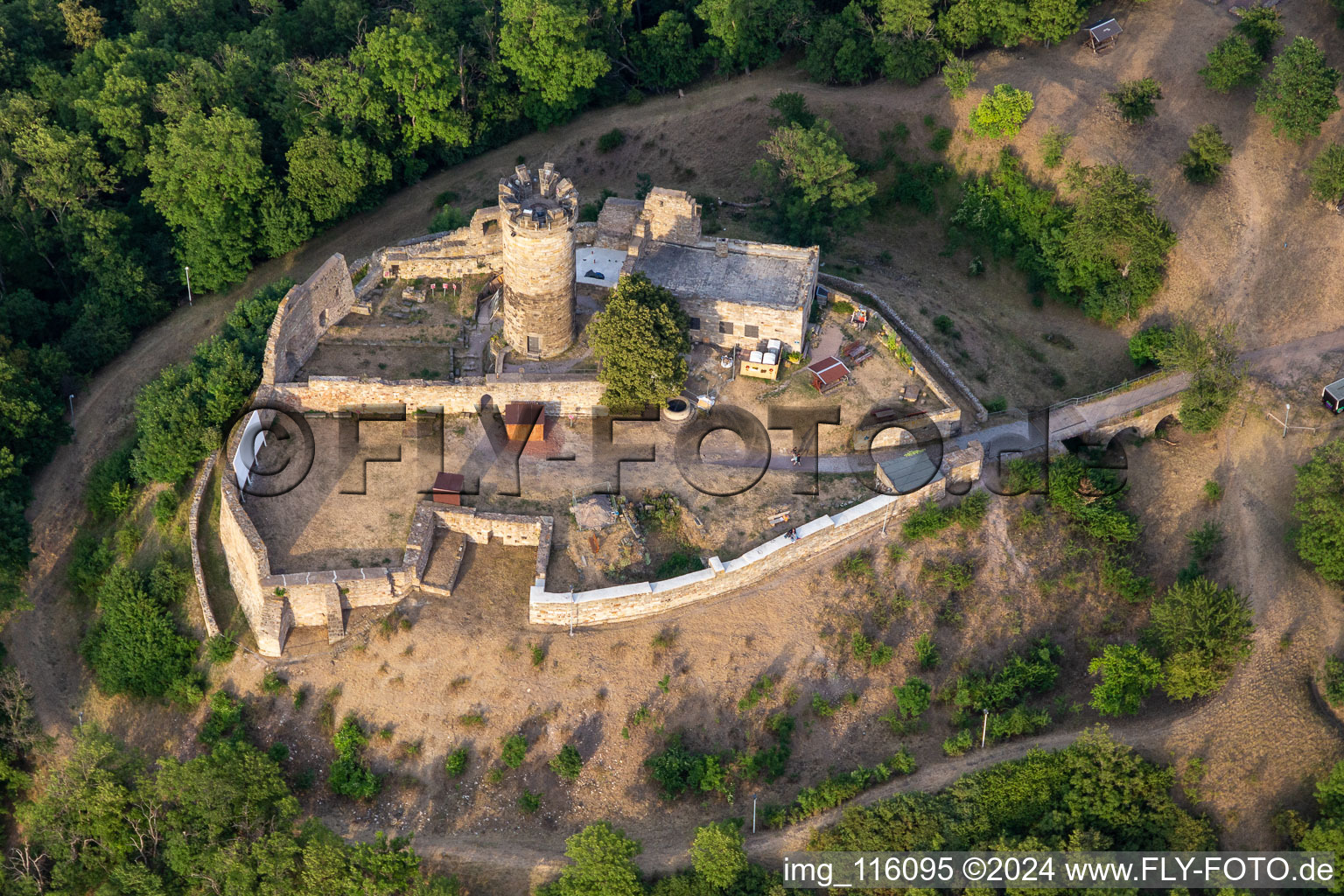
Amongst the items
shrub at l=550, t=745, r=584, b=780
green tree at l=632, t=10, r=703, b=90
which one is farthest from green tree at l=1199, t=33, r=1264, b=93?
shrub at l=550, t=745, r=584, b=780

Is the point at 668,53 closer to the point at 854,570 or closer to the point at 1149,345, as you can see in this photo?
the point at 1149,345

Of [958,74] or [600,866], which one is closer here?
[600,866]

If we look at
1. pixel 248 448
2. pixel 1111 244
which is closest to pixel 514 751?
pixel 248 448

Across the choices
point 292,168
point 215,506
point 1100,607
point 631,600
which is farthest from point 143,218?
point 1100,607

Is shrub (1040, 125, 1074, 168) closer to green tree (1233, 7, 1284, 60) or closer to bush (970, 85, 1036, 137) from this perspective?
bush (970, 85, 1036, 137)

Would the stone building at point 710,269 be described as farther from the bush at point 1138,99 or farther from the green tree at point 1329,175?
the green tree at point 1329,175

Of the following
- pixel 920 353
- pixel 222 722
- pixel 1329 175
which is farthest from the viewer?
pixel 1329 175
